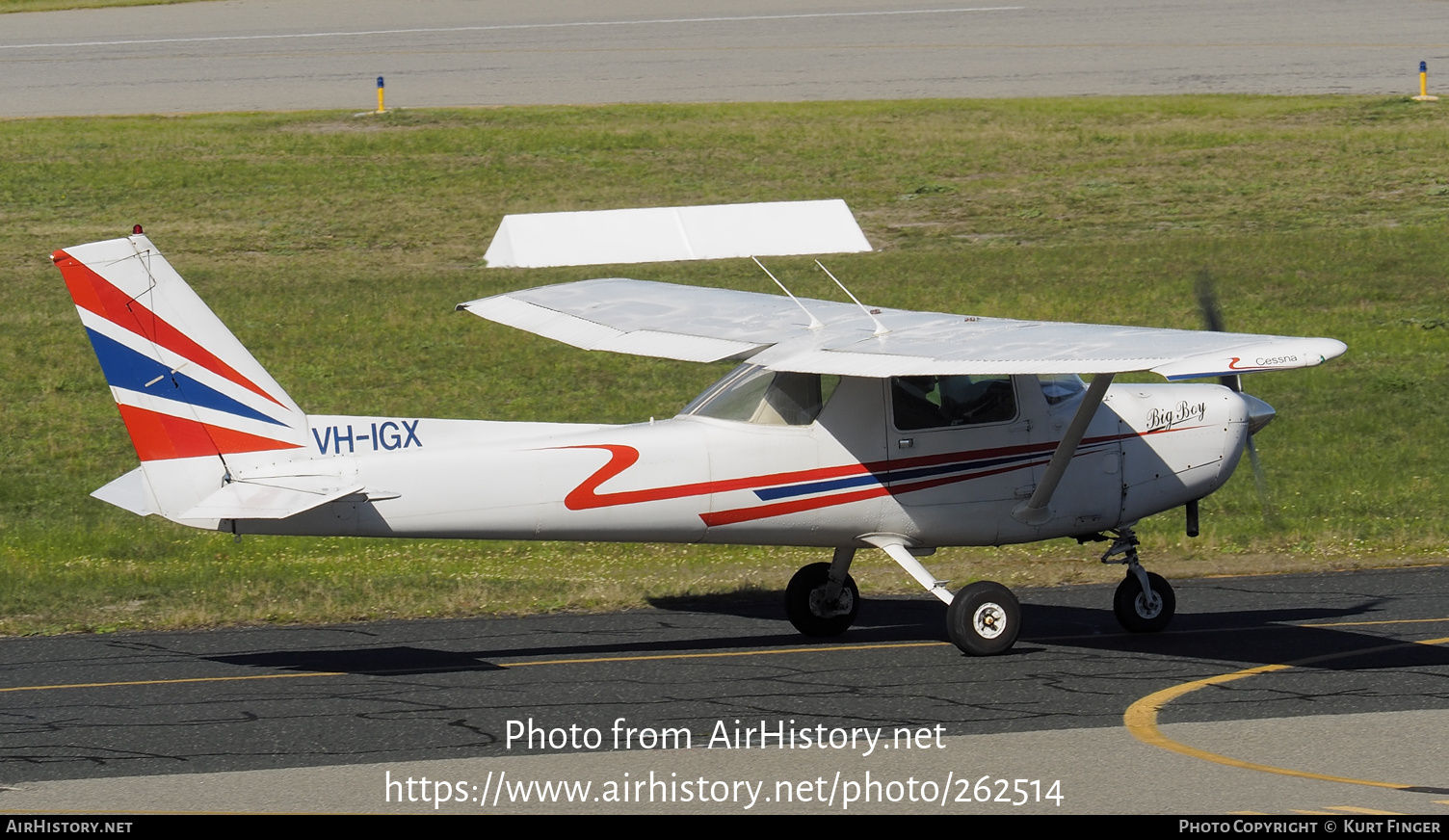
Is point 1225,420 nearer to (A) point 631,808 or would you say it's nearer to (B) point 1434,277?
(A) point 631,808

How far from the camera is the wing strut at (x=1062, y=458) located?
11570 millimetres

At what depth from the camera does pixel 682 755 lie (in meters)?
9.82

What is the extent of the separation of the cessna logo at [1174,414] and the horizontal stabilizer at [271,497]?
5880 mm

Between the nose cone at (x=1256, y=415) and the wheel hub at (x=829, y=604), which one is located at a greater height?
the nose cone at (x=1256, y=415)

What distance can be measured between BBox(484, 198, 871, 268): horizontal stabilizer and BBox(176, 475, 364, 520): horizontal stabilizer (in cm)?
1761

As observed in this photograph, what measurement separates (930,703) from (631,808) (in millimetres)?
2778

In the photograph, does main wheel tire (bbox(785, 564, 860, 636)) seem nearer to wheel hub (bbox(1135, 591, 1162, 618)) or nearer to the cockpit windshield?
the cockpit windshield

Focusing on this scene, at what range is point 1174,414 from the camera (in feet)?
41.3

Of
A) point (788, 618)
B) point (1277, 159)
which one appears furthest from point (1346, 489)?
point (1277, 159)

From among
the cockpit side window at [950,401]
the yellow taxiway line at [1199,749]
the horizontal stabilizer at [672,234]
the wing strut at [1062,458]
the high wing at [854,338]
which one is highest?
the horizontal stabilizer at [672,234]

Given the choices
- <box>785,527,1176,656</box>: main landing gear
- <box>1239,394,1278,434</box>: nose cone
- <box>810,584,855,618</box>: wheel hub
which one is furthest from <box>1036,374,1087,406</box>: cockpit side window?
<box>810,584,855,618</box>: wheel hub

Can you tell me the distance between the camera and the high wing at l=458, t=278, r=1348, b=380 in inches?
398

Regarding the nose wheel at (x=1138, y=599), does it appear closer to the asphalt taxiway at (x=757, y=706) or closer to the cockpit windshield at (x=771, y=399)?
the asphalt taxiway at (x=757, y=706)

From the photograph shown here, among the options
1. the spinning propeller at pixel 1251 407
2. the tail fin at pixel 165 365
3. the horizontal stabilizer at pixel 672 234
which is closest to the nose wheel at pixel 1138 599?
the spinning propeller at pixel 1251 407
